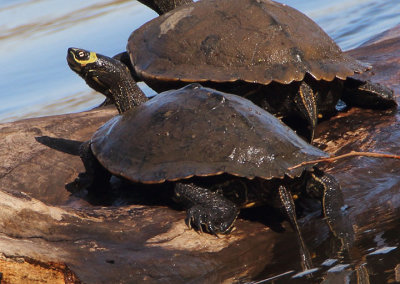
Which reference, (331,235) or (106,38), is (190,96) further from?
(106,38)

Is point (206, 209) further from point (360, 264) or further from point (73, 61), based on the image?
point (73, 61)

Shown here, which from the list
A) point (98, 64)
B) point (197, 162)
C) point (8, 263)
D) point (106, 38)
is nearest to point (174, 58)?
point (98, 64)

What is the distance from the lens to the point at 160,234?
374 centimetres

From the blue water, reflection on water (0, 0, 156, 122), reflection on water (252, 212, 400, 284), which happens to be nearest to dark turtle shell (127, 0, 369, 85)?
reflection on water (252, 212, 400, 284)

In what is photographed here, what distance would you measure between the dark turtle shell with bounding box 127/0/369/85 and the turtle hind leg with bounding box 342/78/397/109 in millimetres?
149

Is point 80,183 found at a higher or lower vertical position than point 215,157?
lower

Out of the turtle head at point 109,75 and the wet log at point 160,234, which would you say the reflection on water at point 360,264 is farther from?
the turtle head at point 109,75

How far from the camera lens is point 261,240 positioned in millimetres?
3805

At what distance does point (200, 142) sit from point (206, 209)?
37cm

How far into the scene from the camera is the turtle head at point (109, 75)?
516 cm

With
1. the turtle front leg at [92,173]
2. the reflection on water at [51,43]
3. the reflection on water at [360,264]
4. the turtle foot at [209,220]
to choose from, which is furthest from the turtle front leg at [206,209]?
the reflection on water at [51,43]

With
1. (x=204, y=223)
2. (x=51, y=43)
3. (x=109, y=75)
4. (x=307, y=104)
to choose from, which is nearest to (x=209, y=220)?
(x=204, y=223)

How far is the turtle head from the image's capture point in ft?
16.9

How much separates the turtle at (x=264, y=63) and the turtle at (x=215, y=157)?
0.89 m
